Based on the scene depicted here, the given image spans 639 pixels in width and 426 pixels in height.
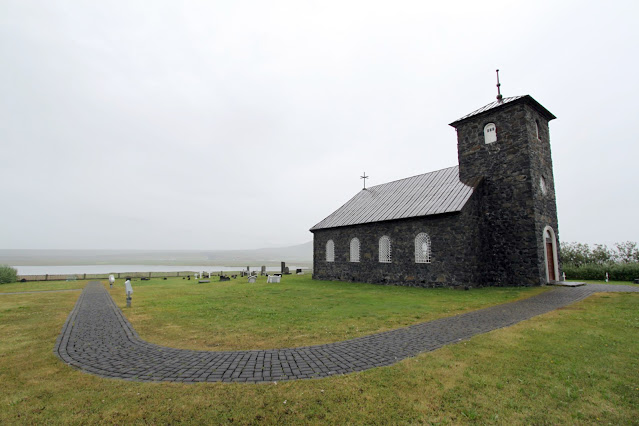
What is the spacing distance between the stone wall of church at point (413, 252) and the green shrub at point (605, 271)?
10.6 meters

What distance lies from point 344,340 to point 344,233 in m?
19.1

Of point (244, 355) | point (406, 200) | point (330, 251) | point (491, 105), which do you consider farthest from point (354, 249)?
point (244, 355)

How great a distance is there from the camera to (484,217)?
67.8 ft

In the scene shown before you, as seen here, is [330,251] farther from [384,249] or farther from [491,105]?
[491,105]

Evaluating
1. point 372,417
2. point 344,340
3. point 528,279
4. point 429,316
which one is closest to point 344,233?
point 528,279

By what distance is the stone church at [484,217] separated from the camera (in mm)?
18969

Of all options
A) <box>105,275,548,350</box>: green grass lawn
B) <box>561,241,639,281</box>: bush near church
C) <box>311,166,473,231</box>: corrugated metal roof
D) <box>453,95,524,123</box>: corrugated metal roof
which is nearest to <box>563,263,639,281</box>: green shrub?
<box>561,241,639,281</box>: bush near church

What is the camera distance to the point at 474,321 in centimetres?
980

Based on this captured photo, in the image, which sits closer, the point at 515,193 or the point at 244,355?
the point at 244,355

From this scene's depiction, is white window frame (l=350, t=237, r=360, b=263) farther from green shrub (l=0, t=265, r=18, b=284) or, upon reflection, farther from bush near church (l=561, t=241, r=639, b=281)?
green shrub (l=0, t=265, r=18, b=284)

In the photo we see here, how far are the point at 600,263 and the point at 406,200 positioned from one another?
1741cm

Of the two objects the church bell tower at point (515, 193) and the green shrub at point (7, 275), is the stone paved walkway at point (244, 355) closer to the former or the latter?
the church bell tower at point (515, 193)

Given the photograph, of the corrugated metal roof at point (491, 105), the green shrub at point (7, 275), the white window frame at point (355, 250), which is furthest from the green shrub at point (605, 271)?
the green shrub at point (7, 275)

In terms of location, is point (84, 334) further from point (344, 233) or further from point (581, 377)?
point (344, 233)
